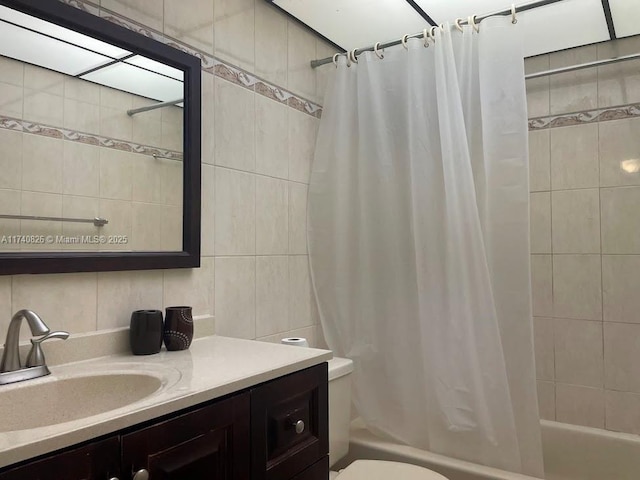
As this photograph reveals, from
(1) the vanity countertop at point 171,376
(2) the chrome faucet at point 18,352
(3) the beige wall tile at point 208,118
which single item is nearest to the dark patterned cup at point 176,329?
(1) the vanity countertop at point 171,376

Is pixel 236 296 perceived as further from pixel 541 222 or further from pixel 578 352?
pixel 578 352

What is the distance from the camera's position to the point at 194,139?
1.68 metres

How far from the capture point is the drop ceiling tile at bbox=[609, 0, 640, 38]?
198 cm

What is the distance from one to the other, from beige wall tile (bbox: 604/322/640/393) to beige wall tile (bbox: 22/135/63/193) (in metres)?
2.42

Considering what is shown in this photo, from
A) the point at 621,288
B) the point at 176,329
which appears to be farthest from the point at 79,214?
the point at 621,288

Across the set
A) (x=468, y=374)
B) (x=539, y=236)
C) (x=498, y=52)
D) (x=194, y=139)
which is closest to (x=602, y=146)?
(x=539, y=236)

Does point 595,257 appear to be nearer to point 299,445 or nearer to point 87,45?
point 299,445

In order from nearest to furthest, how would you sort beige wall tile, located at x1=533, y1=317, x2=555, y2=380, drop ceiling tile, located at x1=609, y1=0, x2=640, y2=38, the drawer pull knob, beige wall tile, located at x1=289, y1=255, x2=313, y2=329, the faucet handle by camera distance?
the drawer pull knob < the faucet handle < drop ceiling tile, located at x1=609, y1=0, x2=640, y2=38 < beige wall tile, located at x1=289, y1=255, x2=313, y2=329 < beige wall tile, located at x1=533, y1=317, x2=555, y2=380

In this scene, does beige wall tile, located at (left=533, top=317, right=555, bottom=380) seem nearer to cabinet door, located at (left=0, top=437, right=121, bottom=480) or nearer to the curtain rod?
the curtain rod

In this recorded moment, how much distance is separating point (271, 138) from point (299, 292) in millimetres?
719

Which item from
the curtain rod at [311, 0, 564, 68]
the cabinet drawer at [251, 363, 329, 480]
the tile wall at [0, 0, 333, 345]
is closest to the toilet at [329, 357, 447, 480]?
the cabinet drawer at [251, 363, 329, 480]

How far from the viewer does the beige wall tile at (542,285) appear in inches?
97.1

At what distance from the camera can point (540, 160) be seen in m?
2.49

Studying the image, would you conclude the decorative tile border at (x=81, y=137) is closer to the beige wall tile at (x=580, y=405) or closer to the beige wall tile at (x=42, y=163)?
the beige wall tile at (x=42, y=163)
